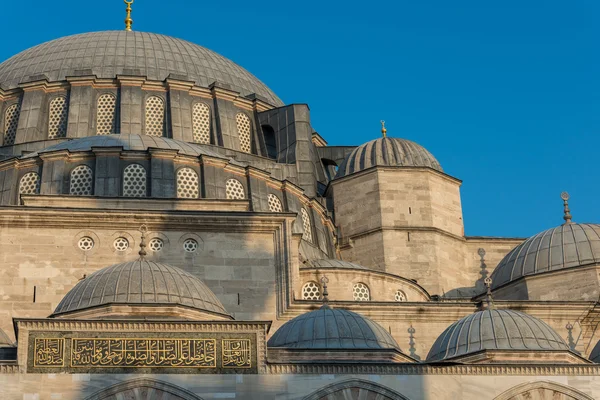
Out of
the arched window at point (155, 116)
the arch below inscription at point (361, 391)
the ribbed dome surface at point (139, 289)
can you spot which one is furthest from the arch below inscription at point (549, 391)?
the arched window at point (155, 116)

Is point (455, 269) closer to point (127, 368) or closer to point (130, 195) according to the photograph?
point (130, 195)

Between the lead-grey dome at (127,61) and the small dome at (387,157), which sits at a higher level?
the lead-grey dome at (127,61)

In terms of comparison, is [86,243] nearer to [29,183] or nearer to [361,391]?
[29,183]

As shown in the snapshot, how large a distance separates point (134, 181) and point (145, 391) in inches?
402

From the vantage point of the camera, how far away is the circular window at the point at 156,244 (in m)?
28.7

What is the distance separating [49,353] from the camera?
22766 mm

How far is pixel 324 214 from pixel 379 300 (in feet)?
17.5

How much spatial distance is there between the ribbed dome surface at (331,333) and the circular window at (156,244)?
414cm

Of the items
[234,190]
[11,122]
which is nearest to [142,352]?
[234,190]

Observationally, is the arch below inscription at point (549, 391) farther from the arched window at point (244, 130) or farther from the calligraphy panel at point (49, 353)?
the arched window at point (244, 130)

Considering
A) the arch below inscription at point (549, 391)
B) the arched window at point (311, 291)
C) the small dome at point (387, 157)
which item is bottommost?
the arch below inscription at point (549, 391)

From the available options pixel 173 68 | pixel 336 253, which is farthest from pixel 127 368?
pixel 173 68

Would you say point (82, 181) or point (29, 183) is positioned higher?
point (29, 183)

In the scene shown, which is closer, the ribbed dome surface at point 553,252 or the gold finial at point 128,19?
the ribbed dome surface at point 553,252
